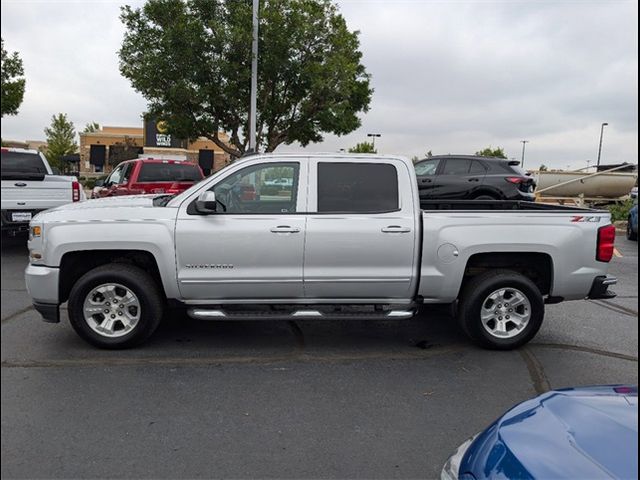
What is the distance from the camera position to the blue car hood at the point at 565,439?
6.12ft

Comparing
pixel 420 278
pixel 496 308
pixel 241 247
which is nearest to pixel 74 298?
pixel 241 247

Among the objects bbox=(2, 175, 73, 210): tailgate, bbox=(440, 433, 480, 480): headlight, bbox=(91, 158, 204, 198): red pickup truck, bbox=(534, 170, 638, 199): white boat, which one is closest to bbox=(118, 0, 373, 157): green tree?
bbox=(91, 158, 204, 198): red pickup truck

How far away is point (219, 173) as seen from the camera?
5.14m

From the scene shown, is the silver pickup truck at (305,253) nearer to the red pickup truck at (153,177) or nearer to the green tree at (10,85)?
the green tree at (10,85)

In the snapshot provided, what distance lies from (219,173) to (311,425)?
2.60 metres

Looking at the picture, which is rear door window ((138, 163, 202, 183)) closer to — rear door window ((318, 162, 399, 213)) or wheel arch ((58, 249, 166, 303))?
wheel arch ((58, 249, 166, 303))

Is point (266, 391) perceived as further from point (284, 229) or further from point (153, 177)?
point (153, 177)

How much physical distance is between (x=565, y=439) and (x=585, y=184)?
27134 millimetres

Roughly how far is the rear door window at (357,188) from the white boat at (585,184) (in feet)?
72.3

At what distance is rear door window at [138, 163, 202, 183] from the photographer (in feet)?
43.5

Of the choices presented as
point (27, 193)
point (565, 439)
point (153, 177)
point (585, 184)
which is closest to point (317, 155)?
point (27, 193)

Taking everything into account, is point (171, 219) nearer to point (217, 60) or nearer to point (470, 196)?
point (470, 196)

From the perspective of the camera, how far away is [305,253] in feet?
16.2

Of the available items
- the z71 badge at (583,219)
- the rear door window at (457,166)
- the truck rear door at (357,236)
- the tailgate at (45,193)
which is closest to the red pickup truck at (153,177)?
the tailgate at (45,193)
